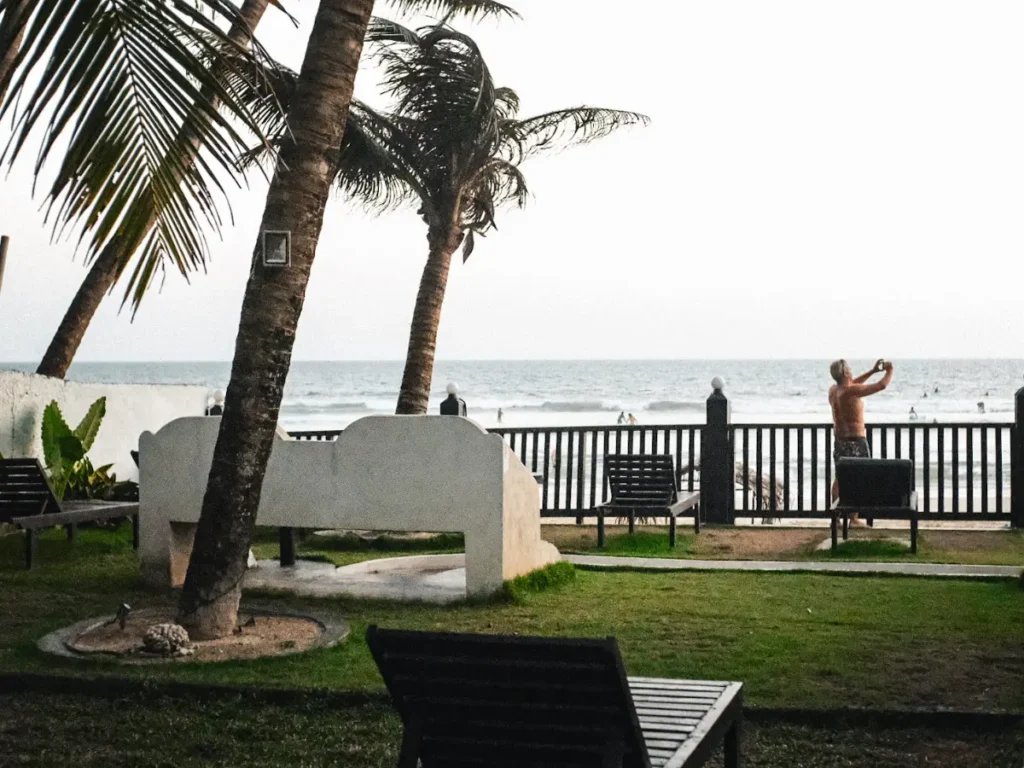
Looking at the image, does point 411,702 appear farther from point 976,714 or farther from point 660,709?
point 976,714

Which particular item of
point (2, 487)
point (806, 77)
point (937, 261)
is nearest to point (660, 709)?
point (2, 487)

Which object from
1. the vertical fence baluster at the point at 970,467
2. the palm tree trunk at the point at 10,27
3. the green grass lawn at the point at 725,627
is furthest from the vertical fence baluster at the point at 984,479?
the palm tree trunk at the point at 10,27

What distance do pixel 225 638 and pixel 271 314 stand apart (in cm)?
198

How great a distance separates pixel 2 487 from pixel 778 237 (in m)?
49.2

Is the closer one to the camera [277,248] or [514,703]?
[514,703]

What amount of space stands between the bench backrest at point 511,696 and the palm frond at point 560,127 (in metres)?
12.1

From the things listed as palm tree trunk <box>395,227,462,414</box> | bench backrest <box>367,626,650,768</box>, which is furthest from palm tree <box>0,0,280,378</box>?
palm tree trunk <box>395,227,462,414</box>

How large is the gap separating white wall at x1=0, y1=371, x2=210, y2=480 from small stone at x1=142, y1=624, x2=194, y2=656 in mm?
7113

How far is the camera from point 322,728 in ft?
18.1

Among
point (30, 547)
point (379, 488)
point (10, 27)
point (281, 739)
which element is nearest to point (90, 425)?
point (30, 547)

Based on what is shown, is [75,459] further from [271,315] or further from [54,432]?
[271,315]

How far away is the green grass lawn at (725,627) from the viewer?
6.23 metres

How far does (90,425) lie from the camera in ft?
45.8

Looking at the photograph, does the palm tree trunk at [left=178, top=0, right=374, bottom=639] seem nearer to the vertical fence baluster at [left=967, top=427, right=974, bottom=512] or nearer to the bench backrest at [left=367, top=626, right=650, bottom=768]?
the bench backrest at [left=367, top=626, right=650, bottom=768]
